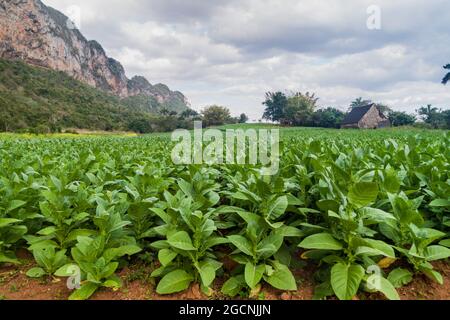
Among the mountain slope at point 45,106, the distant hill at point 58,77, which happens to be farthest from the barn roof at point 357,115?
the distant hill at point 58,77

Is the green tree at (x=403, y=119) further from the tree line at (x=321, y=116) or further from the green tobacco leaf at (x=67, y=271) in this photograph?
the green tobacco leaf at (x=67, y=271)

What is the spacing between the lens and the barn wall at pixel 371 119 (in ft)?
202

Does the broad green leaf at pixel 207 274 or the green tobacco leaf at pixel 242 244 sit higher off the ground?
the green tobacco leaf at pixel 242 244

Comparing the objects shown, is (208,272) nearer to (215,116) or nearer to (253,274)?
(253,274)

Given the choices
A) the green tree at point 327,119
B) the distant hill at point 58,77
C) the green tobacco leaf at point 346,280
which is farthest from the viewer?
the green tree at point 327,119

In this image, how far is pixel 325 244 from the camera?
2217mm

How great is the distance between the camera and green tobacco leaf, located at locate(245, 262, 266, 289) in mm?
2191

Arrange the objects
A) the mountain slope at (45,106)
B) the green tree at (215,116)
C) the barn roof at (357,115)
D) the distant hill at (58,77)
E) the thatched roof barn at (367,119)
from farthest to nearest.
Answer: the green tree at (215,116) < the barn roof at (357,115) < the thatched roof barn at (367,119) < the distant hill at (58,77) < the mountain slope at (45,106)

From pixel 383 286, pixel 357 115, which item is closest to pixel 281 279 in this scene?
pixel 383 286

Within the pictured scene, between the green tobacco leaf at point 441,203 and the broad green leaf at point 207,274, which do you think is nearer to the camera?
the broad green leaf at point 207,274

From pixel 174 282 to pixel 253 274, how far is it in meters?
0.58

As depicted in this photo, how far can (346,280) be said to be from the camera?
2088 mm

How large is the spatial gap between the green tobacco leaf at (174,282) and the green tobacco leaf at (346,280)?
1022 millimetres

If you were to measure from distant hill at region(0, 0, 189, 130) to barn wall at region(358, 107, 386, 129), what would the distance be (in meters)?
49.2
